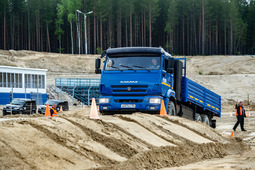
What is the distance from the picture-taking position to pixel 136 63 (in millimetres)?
14742

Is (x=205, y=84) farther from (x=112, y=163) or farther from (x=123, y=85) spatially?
(x=112, y=163)

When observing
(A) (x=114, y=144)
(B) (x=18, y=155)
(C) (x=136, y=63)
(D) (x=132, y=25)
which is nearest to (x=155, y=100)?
(C) (x=136, y=63)

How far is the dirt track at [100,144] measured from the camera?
23.8 feet

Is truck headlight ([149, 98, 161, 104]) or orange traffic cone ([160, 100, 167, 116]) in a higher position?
truck headlight ([149, 98, 161, 104])

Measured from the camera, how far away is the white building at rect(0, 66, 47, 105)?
129 ft

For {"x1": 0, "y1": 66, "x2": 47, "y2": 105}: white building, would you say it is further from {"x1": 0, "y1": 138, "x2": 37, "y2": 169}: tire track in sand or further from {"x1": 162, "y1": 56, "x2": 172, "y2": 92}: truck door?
{"x1": 0, "y1": 138, "x2": 37, "y2": 169}: tire track in sand

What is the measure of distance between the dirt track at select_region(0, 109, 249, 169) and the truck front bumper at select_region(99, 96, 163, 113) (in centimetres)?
155

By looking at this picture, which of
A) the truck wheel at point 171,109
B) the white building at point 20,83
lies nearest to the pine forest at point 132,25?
the white building at point 20,83

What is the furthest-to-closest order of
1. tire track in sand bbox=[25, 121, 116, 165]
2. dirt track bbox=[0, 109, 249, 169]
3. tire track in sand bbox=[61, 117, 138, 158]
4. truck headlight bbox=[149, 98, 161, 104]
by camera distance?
truck headlight bbox=[149, 98, 161, 104], tire track in sand bbox=[61, 117, 138, 158], tire track in sand bbox=[25, 121, 116, 165], dirt track bbox=[0, 109, 249, 169]

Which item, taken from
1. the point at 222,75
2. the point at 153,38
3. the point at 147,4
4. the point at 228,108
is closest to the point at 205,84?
the point at 222,75

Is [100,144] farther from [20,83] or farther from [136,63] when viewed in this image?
[20,83]

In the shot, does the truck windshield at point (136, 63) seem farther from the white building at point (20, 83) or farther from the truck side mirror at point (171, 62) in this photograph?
the white building at point (20, 83)

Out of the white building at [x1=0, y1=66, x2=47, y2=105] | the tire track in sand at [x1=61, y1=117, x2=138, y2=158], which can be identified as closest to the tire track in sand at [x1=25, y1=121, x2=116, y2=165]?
the tire track in sand at [x1=61, y1=117, x2=138, y2=158]

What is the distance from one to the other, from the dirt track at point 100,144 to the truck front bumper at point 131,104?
61.2 inches
